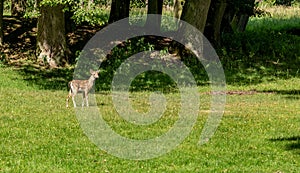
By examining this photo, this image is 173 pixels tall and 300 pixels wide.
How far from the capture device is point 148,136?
672 inches

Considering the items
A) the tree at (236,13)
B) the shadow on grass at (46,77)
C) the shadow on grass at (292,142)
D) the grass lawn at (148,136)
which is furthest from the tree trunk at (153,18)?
the shadow on grass at (292,142)

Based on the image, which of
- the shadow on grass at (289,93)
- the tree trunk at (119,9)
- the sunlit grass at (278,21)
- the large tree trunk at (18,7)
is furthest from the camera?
the sunlit grass at (278,21)

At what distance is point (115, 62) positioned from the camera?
113 feet

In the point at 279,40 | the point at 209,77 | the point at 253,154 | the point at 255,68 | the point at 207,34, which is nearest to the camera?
the point at 253,154

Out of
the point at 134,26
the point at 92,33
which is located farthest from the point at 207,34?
the point at 92,33

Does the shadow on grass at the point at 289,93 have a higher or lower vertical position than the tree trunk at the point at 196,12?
lower

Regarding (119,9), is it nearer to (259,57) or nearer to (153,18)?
(153,18)

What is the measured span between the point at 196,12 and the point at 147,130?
18208 millimetres

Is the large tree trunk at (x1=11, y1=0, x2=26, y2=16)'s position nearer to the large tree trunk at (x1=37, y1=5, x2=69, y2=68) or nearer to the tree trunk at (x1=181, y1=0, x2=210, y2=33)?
the large tree trunk at (x1=37, y1=5, x2=69, y2=68)

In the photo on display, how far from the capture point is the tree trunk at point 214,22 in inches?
1533

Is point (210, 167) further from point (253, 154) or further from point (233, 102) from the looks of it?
point (233, 102)

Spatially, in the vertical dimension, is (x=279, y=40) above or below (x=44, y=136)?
below

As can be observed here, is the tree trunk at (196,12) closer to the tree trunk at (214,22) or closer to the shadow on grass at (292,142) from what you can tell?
the tree trunk at (214,22)

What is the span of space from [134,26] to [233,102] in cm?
1511
